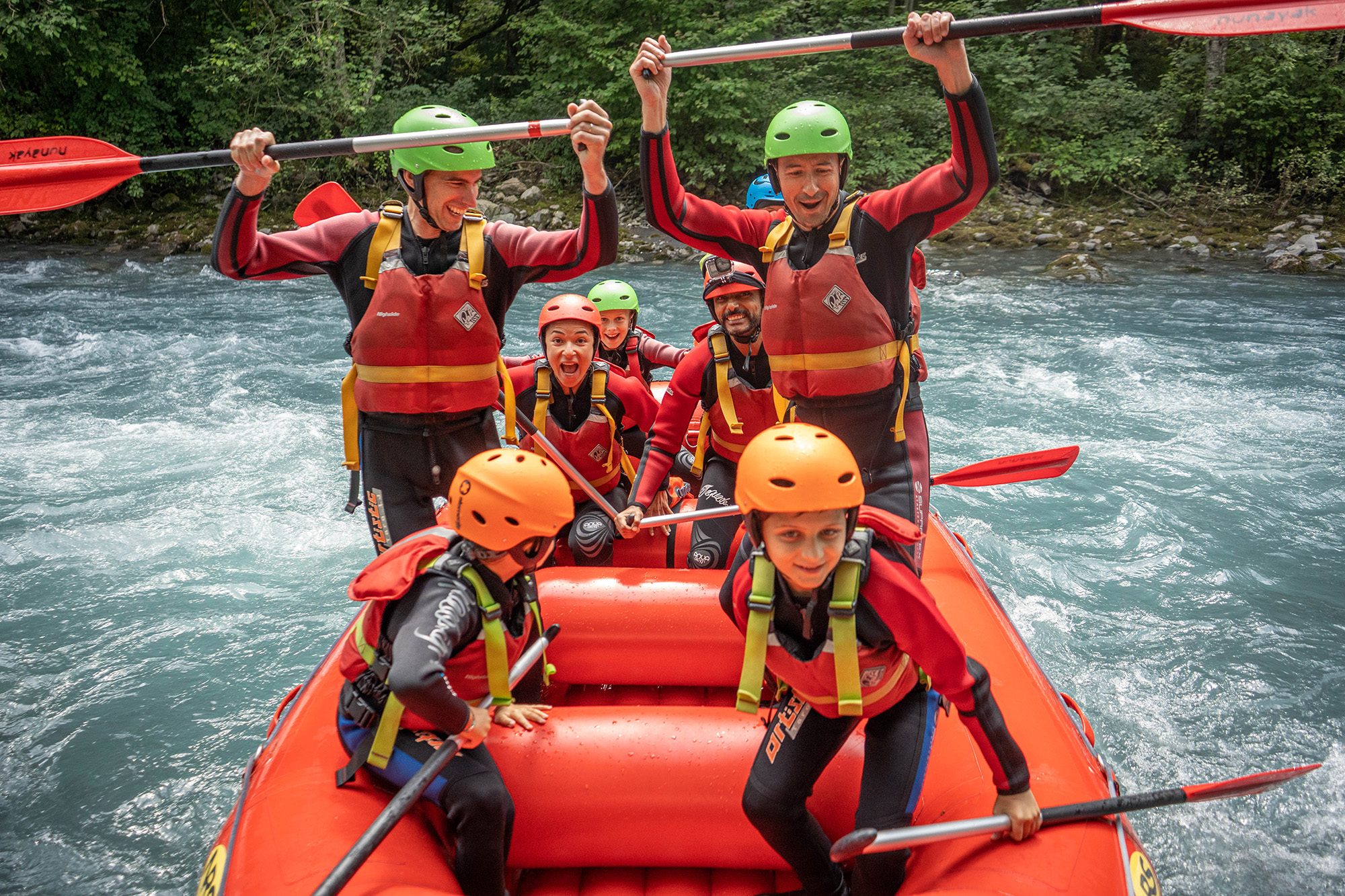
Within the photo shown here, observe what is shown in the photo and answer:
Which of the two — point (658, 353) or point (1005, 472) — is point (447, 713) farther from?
point (658, 353)

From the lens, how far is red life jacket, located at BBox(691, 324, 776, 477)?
132 inches

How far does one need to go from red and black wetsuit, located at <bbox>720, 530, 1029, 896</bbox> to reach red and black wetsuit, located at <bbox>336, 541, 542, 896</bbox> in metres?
0.54

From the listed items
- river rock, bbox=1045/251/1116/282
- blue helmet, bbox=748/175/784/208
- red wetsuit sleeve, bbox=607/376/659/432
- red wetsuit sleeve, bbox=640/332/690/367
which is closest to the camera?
red wetsuit sleeve, bbox=607/376/659/432

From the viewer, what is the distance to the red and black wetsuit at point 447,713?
1.90 meters

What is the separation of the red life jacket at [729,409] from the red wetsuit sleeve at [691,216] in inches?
21.5

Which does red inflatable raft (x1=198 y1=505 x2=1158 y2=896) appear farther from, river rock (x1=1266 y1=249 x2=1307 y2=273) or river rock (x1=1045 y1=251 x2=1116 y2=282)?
river rock (x1=1266 y1=249 x2=1307 y2=273)

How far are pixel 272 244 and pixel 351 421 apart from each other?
572 millimetres

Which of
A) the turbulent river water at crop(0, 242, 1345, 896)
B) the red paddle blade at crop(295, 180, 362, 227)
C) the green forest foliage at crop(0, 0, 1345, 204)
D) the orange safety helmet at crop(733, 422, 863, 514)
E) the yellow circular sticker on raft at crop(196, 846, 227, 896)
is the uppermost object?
the green forest foliage at crop(0, 0, 1345, 204)

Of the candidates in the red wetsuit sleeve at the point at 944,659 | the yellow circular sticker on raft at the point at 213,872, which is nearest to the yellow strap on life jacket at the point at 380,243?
the yellow circular sticker on raft at the point at 213,872

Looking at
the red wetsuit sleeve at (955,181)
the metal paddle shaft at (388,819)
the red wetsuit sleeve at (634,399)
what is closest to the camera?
the metal paddle shaft at (388,819)

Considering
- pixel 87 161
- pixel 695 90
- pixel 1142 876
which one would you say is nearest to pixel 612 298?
pixel 87 161

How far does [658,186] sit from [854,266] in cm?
57

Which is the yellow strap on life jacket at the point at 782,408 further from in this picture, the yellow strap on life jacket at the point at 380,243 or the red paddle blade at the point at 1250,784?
the red paddle blade at the point at 1250,784

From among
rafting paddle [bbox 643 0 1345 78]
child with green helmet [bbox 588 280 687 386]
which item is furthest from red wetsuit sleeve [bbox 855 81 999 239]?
child with green helmet [bbox 588 280 687 386]
